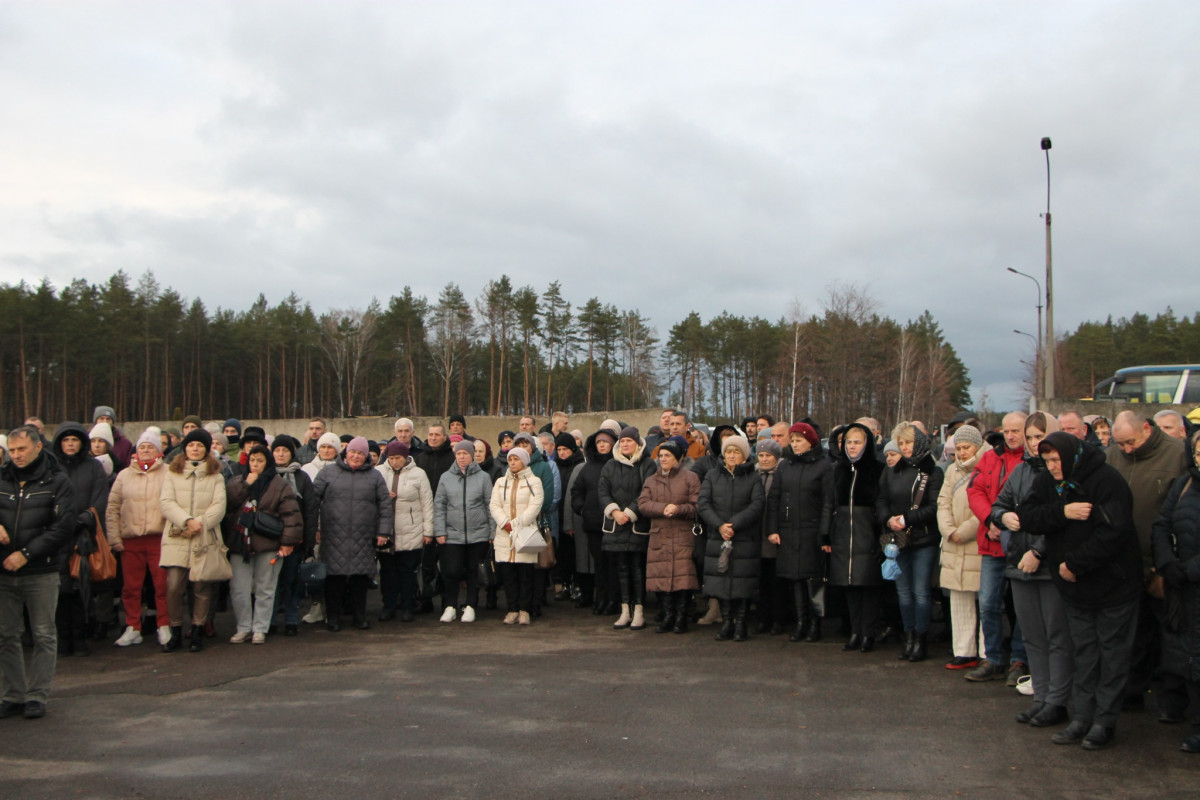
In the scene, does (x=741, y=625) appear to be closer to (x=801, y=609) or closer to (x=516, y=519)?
(x=801, y=609)

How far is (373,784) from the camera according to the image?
480 centimetres

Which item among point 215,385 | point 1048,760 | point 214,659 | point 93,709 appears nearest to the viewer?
point 1048,760

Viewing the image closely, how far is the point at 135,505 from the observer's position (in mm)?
8664

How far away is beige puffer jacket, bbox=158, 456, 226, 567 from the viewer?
8.39 metres

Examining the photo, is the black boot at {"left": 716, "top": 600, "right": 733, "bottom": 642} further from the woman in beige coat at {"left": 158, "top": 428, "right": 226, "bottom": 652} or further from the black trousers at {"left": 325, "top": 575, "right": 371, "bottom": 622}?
the woman in beige coat at {"left": 158, "top": 428, "right": 226, "bottom": 652}

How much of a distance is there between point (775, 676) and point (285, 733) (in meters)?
3.86

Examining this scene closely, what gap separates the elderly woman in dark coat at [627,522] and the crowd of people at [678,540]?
26mm

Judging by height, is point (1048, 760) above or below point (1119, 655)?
below

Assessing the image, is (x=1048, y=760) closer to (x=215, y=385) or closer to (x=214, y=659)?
(x=214, y=659)

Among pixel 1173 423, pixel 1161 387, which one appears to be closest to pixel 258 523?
pixel 1173 423

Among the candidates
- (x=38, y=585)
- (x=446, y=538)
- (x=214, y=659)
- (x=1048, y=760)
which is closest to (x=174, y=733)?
(x=38, y=585)

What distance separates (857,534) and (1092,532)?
290cm

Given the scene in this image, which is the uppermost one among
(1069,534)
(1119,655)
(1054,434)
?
(1054,434)

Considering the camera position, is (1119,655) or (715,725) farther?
(715,725)
